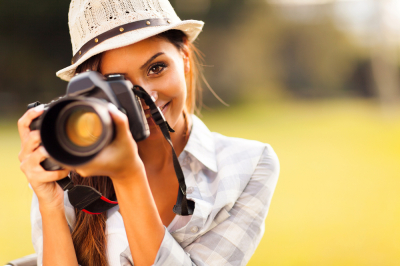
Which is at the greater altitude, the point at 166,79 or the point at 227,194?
the point at 166,79

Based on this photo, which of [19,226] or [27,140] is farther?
[19,226]

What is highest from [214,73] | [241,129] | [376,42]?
[376,42]

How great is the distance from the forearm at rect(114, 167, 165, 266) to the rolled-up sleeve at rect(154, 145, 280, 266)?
65 mm

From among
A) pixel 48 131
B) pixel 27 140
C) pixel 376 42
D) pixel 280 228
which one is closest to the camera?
pixel 48 131

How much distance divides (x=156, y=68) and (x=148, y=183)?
1.06 ft

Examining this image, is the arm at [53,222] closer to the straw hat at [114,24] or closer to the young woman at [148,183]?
the young woman at [148,183]

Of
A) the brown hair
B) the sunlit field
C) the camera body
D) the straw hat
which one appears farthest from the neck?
the sunlit field

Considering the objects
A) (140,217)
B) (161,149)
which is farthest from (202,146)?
(140,217)

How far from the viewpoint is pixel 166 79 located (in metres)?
1.04

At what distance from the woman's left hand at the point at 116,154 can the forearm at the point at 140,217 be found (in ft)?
0.21

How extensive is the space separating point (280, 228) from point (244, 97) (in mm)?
9655

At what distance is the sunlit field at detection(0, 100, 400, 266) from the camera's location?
9.33ft

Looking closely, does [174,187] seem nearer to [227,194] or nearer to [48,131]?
[227,194]

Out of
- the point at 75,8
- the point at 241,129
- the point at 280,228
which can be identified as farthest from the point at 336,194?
the point at 241,129
